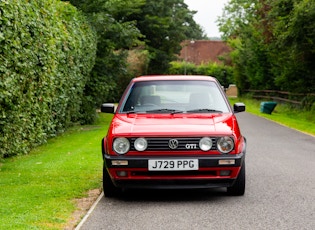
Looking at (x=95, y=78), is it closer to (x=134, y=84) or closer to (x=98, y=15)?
(x=98, y=15)

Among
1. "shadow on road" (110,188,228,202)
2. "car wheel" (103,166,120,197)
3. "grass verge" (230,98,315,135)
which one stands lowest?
"grass verge" (230,98,315,135)

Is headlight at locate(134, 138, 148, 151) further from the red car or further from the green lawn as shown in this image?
the green lawn

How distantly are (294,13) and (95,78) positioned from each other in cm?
877

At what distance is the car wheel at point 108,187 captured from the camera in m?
8.26

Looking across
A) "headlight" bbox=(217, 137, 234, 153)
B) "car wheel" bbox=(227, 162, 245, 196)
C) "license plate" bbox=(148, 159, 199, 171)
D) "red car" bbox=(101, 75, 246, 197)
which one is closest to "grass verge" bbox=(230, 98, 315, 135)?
"car wheel" bbox=(227, 162, 245, 196)

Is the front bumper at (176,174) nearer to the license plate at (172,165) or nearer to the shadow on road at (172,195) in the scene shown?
the license plate at (172,165)

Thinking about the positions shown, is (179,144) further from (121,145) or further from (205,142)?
(121,145)

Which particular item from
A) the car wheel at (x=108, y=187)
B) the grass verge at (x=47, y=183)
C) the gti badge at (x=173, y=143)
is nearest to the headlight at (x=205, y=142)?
the gti badge at (x=173, y=143)

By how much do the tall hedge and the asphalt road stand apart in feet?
12.3

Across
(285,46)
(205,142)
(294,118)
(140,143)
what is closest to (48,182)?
(140,143)

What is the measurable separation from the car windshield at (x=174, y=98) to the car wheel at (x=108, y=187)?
49.4 inches

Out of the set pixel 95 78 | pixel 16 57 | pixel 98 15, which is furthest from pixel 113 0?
pixel 16 57

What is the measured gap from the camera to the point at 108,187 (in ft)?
27.3

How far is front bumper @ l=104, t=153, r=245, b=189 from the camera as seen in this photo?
7.72 metres
